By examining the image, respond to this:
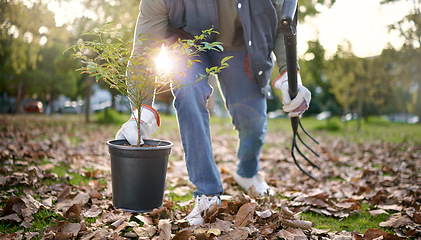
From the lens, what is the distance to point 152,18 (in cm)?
208

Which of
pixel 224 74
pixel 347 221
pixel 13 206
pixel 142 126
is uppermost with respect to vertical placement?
pixel 224 74

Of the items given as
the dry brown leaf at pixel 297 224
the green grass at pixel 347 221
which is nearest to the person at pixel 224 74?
the dry brown leaf at pixel 297 224

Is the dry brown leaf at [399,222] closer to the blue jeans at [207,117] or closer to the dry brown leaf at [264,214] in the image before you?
the dry brown leaf at [264,214]

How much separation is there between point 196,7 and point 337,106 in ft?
121

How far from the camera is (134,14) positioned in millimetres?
7930

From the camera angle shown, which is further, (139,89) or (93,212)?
(93,212)

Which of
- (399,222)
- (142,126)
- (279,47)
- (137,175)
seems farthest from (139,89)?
(399,222)

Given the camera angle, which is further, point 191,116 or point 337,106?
point 337,106

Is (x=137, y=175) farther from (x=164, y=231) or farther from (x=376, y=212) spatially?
(x=376, y=212)

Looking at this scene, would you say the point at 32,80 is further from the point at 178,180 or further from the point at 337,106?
the point at 337,106

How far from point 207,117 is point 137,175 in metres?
0.58

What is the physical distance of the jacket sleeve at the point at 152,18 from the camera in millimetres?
2027

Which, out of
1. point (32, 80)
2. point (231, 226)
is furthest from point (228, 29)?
point (32, 80)

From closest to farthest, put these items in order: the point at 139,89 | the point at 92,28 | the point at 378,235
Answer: the point at 378,235, the point at 139,89, the point at 92,28
